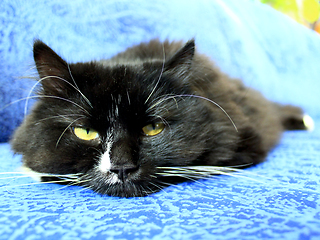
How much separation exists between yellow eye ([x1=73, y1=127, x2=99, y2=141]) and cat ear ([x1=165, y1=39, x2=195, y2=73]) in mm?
409

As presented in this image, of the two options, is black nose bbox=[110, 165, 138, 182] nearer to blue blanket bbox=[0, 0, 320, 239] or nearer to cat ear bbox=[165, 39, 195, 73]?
blue blanket bbox=[0, 0, 320, 239]

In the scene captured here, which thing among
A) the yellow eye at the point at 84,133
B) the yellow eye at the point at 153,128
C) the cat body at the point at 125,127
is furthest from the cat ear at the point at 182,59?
the yellow eye at the point at 84,133

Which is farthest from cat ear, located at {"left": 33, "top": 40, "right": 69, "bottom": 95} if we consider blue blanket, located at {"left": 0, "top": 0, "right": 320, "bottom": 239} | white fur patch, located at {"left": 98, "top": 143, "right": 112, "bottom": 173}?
white fur patch, located at {"left": 98, "top": 143, "right": 112, "bottom": 173}

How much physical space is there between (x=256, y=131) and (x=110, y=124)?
78cm

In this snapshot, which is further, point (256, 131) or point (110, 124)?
point (256, 131)

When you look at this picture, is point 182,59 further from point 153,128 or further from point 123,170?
point 123,170

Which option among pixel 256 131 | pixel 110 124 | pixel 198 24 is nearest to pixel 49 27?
pixel 110 124

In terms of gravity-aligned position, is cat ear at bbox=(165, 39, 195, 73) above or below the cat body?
above

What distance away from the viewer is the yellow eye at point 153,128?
1021 millimetres

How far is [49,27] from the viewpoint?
1724mm

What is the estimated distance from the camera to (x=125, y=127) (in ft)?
3.15

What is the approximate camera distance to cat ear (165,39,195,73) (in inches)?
43.0

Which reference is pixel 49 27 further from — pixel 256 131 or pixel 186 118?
pixel 256 131

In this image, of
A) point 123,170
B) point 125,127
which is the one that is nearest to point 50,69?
point 125,127
